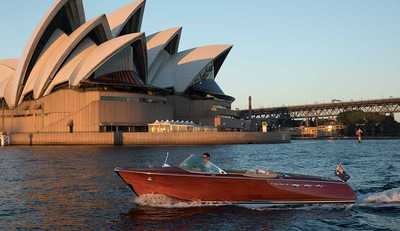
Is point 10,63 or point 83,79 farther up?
point 10,63

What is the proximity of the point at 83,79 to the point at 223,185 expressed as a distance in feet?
226

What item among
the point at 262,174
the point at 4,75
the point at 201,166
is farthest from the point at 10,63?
the point at 262,174

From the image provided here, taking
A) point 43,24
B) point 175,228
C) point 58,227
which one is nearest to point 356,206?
point 175,228

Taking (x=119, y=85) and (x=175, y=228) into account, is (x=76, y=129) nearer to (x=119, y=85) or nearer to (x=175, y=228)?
(x=119, y=85)

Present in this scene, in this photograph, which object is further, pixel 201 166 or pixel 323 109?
pixel 323 109

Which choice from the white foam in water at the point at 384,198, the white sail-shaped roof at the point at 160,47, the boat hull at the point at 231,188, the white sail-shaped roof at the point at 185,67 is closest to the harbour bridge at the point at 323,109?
the white sail-shaped roof at the point at 185,67

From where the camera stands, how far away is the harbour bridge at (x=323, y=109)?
15612 cm

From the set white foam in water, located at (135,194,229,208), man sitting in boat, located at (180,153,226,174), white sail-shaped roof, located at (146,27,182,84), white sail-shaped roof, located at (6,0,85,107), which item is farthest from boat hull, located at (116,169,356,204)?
white sail-shaped roof, located at (146,27,182,84)

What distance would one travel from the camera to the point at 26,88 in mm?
86125

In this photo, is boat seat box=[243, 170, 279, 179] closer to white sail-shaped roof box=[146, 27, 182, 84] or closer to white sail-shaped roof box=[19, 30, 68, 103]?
white sail-shaped roof box=[19, 30, 68, 103]

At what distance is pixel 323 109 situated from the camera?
16812 centimetres

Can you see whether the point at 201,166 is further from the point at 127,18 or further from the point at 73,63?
the point at 127,18

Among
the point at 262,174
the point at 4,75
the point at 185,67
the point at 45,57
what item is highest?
the point at 45,57

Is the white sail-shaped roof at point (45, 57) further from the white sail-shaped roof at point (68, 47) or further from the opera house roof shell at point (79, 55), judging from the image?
the white sail-shaped roof at point (68, 47)
